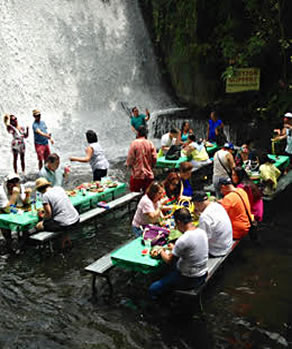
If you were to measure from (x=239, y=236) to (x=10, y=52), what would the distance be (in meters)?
11.7

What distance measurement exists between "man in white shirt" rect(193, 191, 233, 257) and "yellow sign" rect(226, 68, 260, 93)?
1110 cm

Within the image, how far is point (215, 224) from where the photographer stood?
16.9 feet

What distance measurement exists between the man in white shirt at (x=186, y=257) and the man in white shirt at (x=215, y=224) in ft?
1.83

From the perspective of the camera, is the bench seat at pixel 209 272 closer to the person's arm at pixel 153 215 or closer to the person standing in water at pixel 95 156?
the person's arm at pixel 153 215

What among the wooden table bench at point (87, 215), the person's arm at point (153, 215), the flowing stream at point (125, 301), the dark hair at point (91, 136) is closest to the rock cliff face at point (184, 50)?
the flowing stream at point (125, 301)

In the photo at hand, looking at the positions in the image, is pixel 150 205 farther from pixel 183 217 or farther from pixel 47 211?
pixel 47 211

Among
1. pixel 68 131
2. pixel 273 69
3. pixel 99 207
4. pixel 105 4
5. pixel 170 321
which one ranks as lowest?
pixel 170 321

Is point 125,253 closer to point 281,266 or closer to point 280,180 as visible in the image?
point 281,266

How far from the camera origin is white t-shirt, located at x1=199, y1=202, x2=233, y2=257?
16.8ft

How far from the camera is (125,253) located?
4.94 m

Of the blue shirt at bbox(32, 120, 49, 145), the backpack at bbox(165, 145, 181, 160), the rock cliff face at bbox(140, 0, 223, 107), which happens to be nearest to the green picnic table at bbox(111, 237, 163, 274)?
the backpack at bbox(165, 145, 181, 160)

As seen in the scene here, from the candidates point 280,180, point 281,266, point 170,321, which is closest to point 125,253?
point 170,321

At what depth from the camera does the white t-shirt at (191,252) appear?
446 cm

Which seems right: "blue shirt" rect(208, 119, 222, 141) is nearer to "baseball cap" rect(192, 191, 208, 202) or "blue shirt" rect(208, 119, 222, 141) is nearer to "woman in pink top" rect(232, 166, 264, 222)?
"woman in pink top" rect(232, 166, 264, 222)
